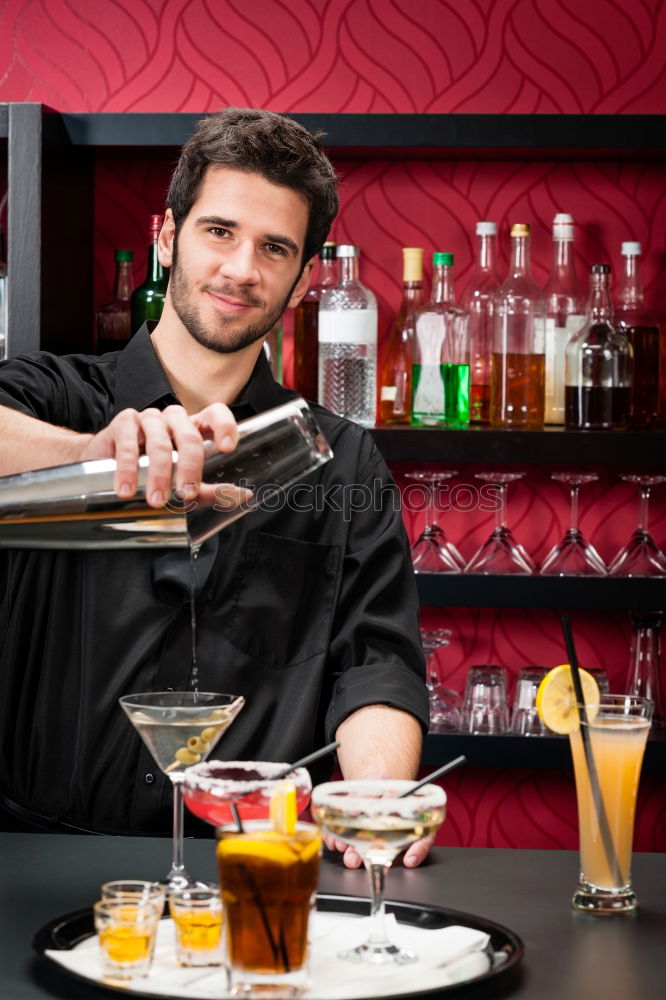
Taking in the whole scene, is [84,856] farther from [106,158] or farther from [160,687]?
[106,158]

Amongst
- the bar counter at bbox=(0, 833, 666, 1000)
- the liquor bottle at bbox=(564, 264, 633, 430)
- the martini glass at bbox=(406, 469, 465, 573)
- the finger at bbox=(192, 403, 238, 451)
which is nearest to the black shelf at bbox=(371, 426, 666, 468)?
the liquor bottle at bbox=(564, 264, 633, 430)

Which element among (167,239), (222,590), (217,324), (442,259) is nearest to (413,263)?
(442,259)

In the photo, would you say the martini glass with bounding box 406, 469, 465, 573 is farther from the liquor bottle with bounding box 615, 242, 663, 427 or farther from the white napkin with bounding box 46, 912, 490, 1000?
the white napkin with bounding box 46, 912, 490, 1000

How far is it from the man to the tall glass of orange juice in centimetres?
41

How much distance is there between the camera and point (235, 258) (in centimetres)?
183

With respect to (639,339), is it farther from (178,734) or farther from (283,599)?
(178,734)

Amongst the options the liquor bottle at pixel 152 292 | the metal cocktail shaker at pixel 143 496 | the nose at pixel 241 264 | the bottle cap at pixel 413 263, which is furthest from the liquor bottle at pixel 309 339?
the metal cocktail shaker at pixel 143 496

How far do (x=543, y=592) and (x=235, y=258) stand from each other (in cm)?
101

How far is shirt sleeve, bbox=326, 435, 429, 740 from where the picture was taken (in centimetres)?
166

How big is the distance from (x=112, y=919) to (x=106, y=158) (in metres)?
2.05

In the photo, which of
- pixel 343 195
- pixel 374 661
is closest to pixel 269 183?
pixel 374 661

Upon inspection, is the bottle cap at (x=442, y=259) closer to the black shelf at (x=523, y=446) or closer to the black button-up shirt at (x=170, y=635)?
the black shelf at (x=523, y=446)

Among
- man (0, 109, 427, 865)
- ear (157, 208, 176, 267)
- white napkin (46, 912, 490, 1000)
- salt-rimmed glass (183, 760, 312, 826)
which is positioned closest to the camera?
white napkin (46, 912, 490, 1000)

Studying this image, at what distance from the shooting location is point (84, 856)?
1.26m
